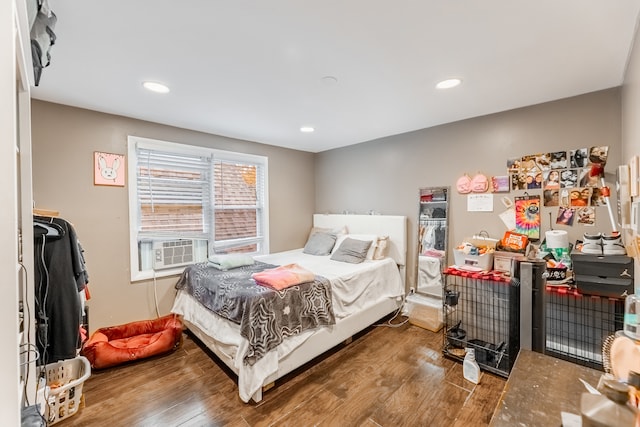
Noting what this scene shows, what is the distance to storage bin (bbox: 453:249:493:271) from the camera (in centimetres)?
253

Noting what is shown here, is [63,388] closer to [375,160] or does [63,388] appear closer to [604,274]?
[604,274]

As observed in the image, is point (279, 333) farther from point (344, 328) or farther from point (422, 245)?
point (422, 245)

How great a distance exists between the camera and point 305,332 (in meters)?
2.31

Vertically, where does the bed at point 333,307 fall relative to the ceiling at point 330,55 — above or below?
below

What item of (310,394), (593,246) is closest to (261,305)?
(310,394)

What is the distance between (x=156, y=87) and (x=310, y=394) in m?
2.64

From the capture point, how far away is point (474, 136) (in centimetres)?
297

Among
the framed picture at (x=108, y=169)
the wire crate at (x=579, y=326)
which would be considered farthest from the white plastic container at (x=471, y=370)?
the framed picture at (x=108, y=169)

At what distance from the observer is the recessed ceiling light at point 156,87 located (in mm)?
2117

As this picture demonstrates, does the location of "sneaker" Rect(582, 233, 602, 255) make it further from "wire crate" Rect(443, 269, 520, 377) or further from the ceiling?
the ceiling

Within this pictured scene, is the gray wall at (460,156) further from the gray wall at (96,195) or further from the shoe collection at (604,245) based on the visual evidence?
the gray wall at (96,195)

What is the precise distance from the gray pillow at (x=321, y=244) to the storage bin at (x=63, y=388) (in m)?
2.57

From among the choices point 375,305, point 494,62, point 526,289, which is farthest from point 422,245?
point 494,62

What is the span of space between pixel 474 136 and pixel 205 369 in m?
3.48
